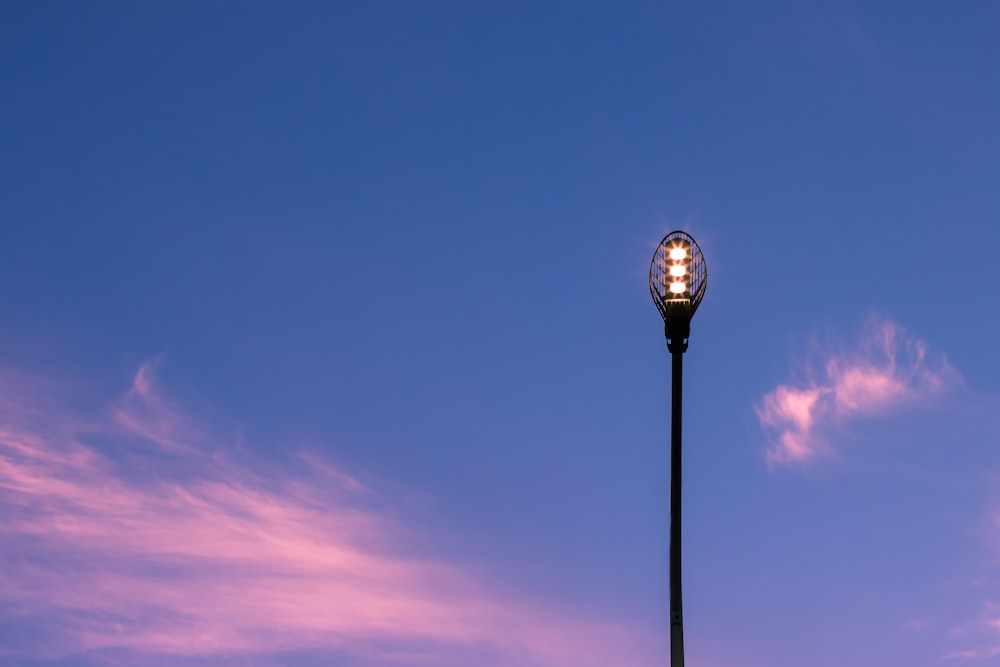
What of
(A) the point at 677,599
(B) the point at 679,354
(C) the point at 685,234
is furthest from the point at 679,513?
(C) the point at 685,234

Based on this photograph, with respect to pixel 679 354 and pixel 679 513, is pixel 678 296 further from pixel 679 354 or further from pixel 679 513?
pixel 679 513

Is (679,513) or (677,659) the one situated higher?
(679,513)

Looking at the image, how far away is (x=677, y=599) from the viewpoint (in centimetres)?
3075

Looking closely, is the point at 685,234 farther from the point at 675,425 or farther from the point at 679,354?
the point at 675,425

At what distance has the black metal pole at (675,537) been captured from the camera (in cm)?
3015

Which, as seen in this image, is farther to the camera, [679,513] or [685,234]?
[685,234]

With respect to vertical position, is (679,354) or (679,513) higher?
(679,354)

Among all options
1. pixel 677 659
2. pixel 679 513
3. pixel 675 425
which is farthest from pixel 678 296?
pixel 677 659

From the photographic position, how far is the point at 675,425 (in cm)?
3184

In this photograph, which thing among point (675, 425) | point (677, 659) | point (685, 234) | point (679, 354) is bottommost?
point (677, 659)

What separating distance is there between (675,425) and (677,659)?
5431 millimetres

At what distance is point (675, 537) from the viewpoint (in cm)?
3106

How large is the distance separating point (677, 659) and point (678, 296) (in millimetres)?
9007

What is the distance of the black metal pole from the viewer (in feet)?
98.9
